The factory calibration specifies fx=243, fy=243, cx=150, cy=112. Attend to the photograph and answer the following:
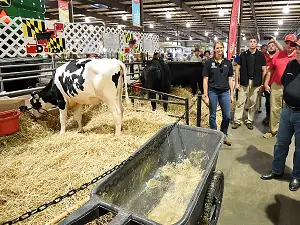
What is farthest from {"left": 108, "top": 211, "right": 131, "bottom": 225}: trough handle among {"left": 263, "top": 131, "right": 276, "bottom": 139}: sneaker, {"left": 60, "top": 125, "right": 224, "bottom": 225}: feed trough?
{"left": 263, "top": 131, "right": 276, "bottom": 139}: sneaker

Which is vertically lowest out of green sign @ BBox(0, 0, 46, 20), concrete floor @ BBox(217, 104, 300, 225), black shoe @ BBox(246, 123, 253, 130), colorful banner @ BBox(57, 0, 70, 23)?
concrete floor @ BBox(217, 104, 300, 225)

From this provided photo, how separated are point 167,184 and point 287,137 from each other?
1.47 m

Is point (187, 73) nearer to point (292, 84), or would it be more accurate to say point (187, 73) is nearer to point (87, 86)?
point (87, 86)

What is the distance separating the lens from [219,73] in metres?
3.53

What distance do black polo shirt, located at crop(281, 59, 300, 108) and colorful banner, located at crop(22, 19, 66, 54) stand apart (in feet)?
12.4

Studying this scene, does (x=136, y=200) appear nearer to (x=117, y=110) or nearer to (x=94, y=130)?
(x=117, y=110)

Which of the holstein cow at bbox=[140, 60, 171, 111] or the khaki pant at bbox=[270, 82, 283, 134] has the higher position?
the holstein cow at bbox=[140, 60, 171, 111]

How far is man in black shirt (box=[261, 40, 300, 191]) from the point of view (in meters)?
2.51

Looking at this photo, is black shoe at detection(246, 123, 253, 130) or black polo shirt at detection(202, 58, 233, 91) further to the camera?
black shoe at detection(246, 123, 253, 130)

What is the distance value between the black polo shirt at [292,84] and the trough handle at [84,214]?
2.21 metres

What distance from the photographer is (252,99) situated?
4797mm

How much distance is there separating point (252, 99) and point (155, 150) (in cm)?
309

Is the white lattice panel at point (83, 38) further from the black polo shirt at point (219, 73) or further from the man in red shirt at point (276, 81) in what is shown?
the man in red shirt at point (276, 81)

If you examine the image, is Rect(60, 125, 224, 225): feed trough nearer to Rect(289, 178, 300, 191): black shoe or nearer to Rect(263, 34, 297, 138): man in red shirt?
Rect(289, 178, 300, 191): black shoe
